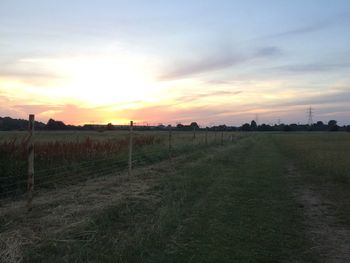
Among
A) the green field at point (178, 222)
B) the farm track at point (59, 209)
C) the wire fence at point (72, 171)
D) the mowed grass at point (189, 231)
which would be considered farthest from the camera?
the wire fence at point (72, 171)

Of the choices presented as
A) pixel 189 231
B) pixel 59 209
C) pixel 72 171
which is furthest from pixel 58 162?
pixel 189 231

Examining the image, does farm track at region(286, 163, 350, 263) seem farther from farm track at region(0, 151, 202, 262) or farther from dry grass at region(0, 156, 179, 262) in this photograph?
farm track at region(0, 151, 202, 262)

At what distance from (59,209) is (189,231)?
311 centimetres

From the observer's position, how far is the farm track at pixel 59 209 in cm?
730

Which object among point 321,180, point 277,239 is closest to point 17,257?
point 277,239

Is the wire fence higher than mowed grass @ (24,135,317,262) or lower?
higher

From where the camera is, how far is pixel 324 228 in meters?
9.03

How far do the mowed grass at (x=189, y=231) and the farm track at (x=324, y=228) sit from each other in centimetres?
24

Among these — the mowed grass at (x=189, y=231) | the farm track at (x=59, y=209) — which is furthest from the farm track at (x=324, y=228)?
the farm track at (x=59, y=209)

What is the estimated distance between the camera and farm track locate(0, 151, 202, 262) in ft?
24.0

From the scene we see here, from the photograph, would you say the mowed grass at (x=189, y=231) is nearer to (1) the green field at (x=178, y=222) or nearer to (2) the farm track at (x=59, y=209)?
(1) the green field at (x=178, y=222)

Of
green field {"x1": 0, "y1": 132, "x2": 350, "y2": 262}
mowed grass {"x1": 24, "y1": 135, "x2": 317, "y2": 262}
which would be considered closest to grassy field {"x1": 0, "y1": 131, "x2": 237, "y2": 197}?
green field {"x1": 0, "y1": 132, "x2": 350, "y2": 262}

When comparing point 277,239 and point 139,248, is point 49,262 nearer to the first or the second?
point 139,248

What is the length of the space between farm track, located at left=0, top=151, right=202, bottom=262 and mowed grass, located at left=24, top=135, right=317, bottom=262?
0.22m
